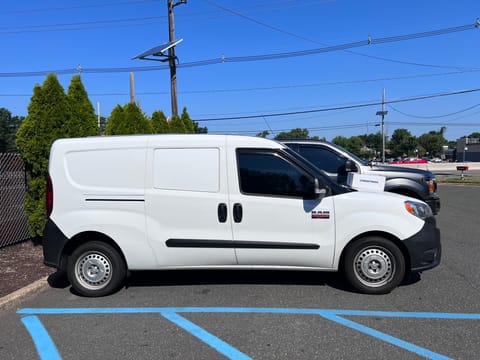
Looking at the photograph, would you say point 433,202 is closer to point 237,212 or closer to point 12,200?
point 237,212

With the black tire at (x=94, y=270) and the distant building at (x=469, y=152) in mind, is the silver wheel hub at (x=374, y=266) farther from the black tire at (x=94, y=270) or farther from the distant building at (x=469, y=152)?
the distant building at (x=469, y=152)

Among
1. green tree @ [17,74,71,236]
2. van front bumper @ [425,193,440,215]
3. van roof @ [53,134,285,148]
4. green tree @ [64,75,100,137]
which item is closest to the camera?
van roof @ [53,134,285,148]

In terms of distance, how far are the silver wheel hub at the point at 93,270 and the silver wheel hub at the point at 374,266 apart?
2.93 m

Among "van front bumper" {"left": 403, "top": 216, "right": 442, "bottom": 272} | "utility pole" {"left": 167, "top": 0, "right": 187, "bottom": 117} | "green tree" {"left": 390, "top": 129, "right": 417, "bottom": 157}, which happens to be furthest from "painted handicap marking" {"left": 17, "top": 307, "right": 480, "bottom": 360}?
"green tree" {"left": 390, "top": 129, "right": 417, "bottom": 157}

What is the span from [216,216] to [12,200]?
477 cm

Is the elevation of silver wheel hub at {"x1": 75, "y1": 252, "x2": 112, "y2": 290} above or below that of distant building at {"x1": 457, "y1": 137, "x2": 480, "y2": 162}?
below

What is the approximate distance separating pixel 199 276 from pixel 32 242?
12.4 feet

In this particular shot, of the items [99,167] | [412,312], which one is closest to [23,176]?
Answer: [99,167]

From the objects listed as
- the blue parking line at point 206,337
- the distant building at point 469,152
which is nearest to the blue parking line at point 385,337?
the blue parking line at point 206,337

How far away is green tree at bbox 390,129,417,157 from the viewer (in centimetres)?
12144

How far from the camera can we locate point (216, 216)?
478 centimetres

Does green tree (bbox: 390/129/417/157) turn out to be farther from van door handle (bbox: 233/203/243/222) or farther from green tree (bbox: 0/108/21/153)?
van door handle (bbox: 233/203/243/222)

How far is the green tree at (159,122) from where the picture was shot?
52.9ft

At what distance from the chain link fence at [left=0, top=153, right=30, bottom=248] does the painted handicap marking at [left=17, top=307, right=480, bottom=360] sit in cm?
323
